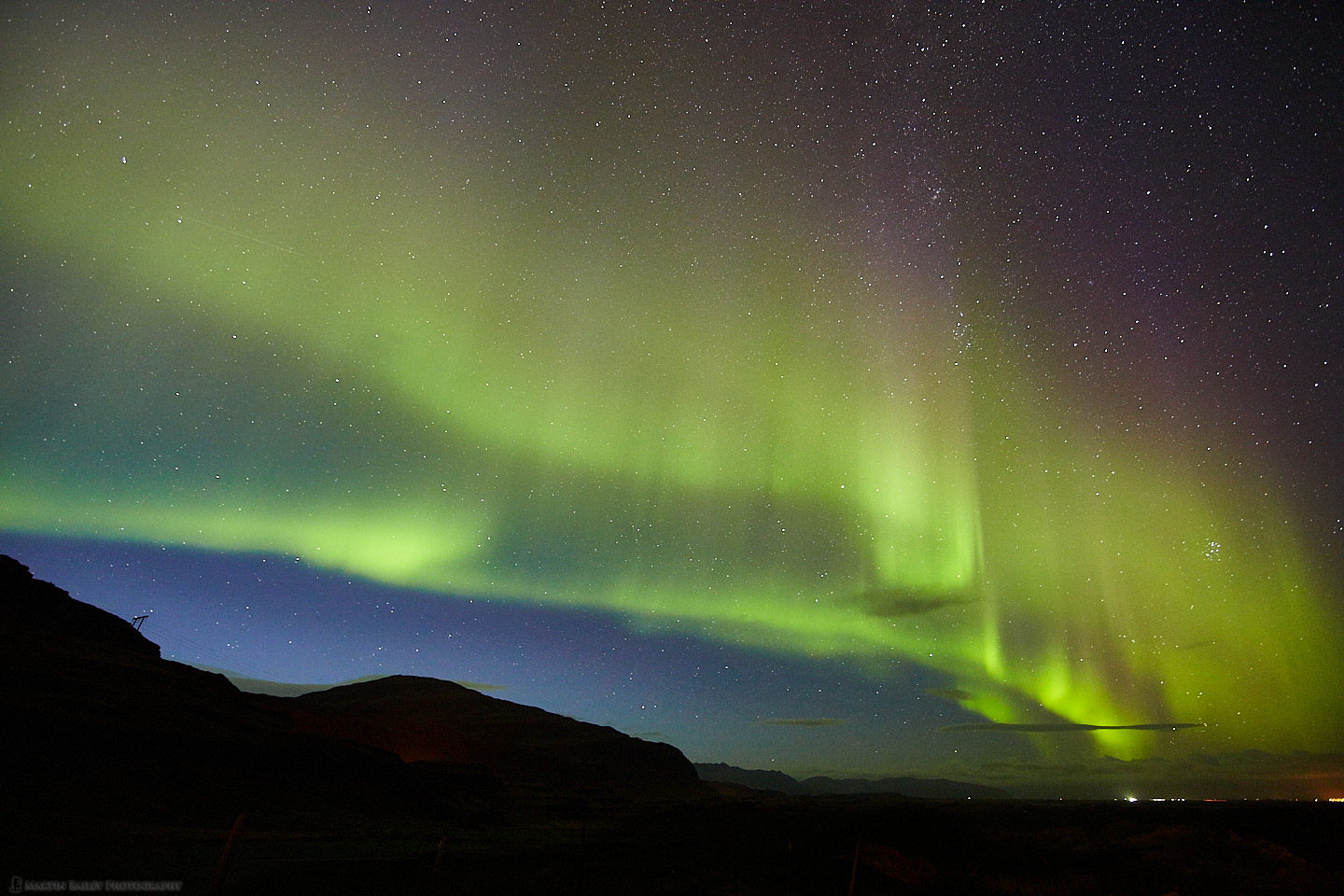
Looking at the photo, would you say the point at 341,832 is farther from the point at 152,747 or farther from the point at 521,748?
→ the point at 521,748

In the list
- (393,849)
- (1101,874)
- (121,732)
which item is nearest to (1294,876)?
(1101,874)

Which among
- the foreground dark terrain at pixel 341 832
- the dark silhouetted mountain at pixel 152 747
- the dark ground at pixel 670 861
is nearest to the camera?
the dark ground at pixel 670 861

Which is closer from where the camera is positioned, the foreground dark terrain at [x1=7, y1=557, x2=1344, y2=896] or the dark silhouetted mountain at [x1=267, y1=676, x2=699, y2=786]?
the foreground dark terrain at [x1=7, y1=557, x2=1344, y2=896]

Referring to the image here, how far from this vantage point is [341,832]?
137 ft

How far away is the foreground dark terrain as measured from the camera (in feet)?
80.4

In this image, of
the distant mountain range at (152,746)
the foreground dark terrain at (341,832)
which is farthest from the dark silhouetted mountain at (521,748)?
the foreground dark terrain at (341,832)

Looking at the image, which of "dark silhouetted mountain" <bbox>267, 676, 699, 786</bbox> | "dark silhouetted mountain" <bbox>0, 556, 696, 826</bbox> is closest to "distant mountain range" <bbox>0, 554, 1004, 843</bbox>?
"dark silhouetted mountain" <bbox>0, 556, 696, 826</bbox>

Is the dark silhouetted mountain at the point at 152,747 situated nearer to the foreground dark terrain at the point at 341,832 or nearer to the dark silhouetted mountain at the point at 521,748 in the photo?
the foreground dark terrain at the point at 341,832

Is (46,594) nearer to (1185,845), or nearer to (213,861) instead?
(213,861)

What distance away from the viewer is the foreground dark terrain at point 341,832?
80.4 feet

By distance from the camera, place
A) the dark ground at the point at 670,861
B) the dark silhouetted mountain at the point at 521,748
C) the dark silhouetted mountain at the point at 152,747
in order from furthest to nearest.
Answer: the dark silhouetted mountain at the point at 521,748 → the dark silhouetted mountain at the point at 152,747 → the dark ground at the point at 670,861


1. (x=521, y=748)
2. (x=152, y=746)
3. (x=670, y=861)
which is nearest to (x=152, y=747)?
(x=152, y=746)

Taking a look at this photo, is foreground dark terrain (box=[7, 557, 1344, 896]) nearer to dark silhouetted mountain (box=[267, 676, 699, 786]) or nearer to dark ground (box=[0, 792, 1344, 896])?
dark ground (box=[0, 792, 1344, 896])

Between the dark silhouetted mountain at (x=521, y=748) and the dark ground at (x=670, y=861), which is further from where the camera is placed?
the dark silhouetted mountain at (x=521, y=748)
